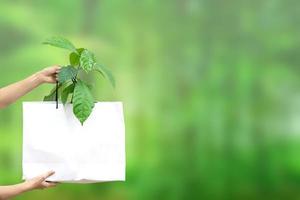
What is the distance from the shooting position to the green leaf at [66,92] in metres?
1.48

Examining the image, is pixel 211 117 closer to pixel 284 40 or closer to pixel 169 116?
pixel 169 116

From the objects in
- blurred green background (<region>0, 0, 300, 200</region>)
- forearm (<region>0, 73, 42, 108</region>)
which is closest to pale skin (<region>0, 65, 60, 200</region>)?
forearm (<region>0, 73, 42, 108</region>)

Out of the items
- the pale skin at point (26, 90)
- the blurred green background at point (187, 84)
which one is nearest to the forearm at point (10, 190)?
the pale skin at point (26, 90)

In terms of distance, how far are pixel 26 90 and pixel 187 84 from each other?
1029mm

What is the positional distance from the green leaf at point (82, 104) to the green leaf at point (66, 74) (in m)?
0.04

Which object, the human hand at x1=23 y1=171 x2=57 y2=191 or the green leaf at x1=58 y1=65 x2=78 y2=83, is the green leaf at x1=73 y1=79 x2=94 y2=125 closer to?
the green leaf at x1=58 y1=65 x2=78 y2=83

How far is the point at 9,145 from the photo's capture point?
229 centimetres

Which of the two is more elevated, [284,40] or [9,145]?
[284,40]

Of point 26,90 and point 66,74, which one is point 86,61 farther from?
point 26,90

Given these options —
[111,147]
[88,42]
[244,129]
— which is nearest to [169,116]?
[244,129]

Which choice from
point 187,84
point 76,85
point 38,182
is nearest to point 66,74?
point 76,85

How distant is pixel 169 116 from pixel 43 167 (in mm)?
1034

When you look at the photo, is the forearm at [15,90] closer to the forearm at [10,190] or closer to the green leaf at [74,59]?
the green leaf at [74,59]

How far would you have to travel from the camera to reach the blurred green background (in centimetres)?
233
